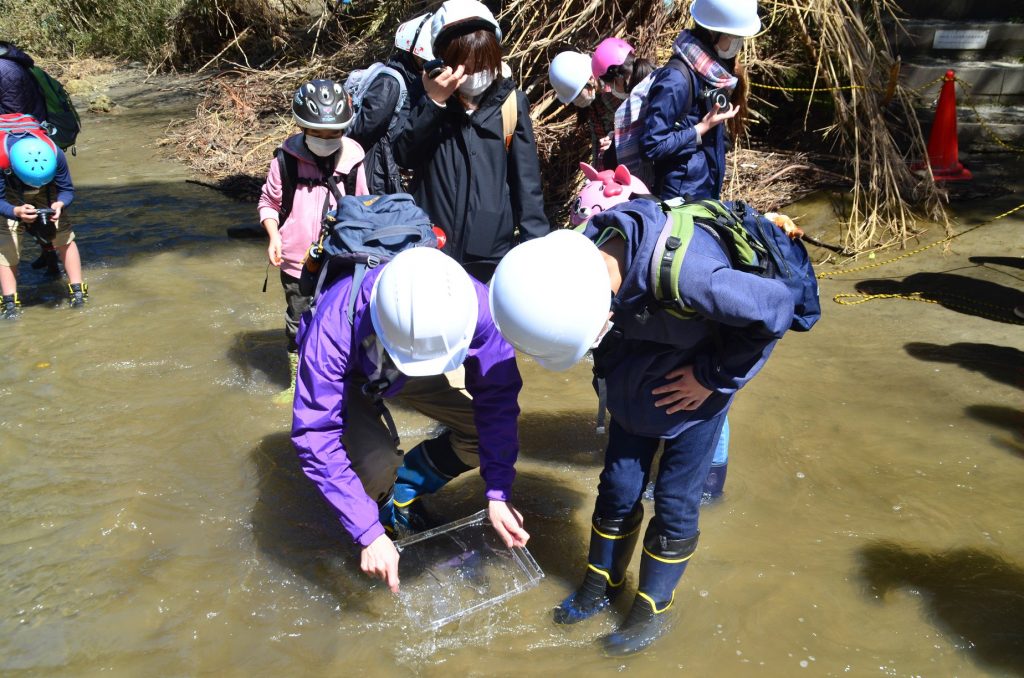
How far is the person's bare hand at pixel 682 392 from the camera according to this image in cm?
254

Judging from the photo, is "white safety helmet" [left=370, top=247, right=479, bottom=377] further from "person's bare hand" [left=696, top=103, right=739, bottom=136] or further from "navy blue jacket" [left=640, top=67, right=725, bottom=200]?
"person's bare hand" [left=696, top=103, right=739, bottom=136]

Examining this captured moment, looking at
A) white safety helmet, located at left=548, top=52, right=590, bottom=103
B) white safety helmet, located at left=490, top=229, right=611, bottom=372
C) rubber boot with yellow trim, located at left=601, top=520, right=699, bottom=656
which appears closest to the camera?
white safety helmet, located at left=490, top=229, right=611, bottom=372

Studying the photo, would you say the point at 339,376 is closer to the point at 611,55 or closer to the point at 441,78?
the point at 441,78

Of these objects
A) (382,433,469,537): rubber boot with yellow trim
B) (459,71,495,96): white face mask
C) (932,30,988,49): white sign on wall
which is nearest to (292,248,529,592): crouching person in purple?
(382,433,469,537): rubber boot with yellow trim

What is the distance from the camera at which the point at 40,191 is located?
19.0 ft

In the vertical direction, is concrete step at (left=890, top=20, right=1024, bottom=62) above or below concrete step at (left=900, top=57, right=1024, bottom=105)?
above

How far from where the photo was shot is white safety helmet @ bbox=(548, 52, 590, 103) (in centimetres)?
462

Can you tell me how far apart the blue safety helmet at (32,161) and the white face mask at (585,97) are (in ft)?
11.6

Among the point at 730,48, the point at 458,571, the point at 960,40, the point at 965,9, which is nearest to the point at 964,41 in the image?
the point at 960,40

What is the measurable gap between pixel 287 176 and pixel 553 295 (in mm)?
2393

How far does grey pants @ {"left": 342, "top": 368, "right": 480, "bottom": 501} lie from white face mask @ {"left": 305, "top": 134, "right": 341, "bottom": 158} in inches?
56.4

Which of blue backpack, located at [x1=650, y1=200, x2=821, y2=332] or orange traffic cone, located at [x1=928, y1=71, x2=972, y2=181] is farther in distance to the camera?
orange traffic cone, located at [x1=928, y1=71, x2=972, y2=181]

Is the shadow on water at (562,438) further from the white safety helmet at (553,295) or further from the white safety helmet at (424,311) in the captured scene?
the white safety helmet at (553,295)

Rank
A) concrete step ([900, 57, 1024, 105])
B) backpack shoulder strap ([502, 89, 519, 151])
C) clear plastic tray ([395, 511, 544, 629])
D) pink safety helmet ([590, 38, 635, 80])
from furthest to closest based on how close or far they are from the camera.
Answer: concrete step ([900, 57, 1024, 105]) < pink safety helmet ([590, 38, 635, 80]) < backpack shoulder strap ([502, 89, 519, 151]) < clear plastic tray ([395, 511, 544, 629])
